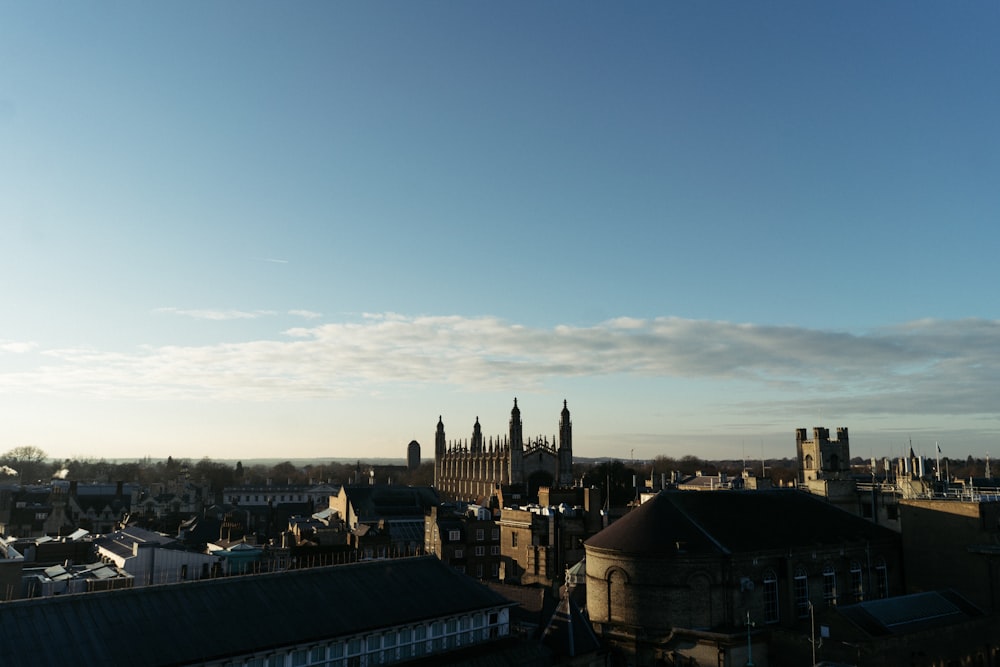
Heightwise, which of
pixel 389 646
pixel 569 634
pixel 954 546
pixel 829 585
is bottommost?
pixel 569 634

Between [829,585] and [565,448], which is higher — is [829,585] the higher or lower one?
the lower one

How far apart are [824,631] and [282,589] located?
94.9 feet

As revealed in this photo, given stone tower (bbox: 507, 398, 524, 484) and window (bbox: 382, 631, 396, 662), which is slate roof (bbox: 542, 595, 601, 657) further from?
stone tower (bbox: 507, 398, 524, 484)

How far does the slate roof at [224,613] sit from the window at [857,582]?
85.6 feet

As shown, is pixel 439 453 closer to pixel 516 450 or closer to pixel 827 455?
pixel 516 450

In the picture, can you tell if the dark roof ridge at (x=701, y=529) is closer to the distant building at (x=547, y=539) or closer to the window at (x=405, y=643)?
the window at (x=405, y=643)

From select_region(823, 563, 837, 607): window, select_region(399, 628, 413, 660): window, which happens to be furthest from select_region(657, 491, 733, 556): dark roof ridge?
select_region(399, 628, 413, 660): window

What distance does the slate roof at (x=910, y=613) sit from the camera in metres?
40.8

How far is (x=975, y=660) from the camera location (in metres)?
44.8

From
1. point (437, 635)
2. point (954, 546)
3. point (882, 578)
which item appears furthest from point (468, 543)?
point (954, 546)

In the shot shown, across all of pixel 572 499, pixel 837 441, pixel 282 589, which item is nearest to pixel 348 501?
pixel 572 499

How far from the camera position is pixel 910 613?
4322 cm

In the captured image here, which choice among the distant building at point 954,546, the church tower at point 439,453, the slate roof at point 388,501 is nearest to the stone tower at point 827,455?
the distant building at point 954,546

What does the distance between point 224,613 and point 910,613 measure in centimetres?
3846
